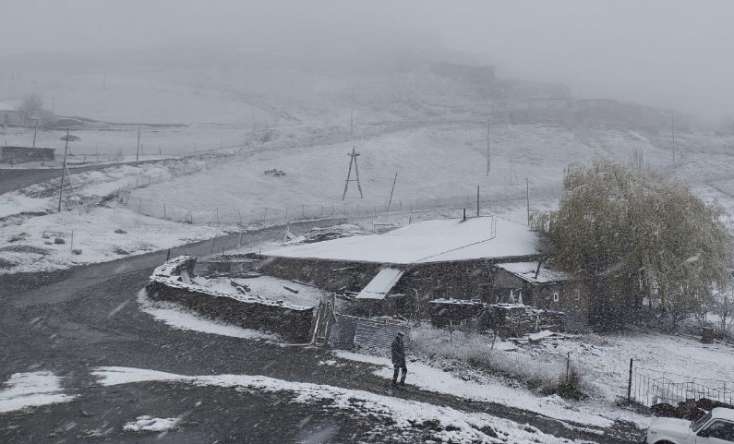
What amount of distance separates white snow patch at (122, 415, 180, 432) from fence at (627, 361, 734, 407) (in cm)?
1294

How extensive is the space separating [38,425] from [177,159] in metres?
61.1

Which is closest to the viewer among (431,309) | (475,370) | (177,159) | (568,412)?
(568,412)

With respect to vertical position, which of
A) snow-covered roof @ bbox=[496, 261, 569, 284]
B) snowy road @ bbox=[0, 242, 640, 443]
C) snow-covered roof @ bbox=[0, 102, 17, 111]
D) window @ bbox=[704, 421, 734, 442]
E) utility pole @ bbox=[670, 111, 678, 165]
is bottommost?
snowy road @ bbox=[0, 242, 640, 443]

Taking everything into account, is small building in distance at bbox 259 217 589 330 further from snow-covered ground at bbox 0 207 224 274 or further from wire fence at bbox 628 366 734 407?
snow-covered ground at bbox 0 207 224 274

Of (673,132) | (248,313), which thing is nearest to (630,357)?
(248,313)

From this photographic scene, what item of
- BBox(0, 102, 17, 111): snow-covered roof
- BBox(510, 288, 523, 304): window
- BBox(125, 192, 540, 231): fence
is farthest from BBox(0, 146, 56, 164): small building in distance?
BBox(510, 288, 523, 304): window

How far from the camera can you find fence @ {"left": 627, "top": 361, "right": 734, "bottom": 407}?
17203mm

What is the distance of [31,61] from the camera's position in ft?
546

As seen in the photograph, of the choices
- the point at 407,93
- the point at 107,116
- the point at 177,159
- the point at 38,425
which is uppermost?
the point at 407,93

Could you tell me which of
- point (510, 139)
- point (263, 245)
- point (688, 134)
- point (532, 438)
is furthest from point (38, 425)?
point (688, 134)

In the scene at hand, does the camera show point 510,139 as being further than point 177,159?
Yes

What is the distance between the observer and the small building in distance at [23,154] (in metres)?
61.6

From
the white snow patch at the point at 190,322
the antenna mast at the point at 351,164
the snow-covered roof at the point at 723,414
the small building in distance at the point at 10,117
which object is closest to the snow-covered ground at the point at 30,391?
the white snow patch at the point at 190,322

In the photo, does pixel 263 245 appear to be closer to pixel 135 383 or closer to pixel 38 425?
pixel 135 383
